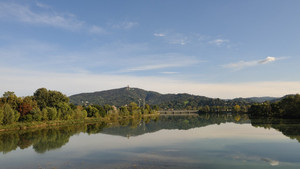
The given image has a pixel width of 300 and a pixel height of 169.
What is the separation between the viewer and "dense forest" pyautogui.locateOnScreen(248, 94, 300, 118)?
216ft

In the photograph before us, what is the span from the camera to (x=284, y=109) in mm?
71188

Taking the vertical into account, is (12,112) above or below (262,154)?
above

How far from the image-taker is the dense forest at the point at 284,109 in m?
65.8

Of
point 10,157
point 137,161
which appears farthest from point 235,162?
point 10,157

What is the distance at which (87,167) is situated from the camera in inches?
650

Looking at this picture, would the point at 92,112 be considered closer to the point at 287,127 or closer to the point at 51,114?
the point at 51,114

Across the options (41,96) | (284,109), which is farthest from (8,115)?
(284,109)

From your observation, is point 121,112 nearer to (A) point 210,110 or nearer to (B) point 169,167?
(B) point 169,167

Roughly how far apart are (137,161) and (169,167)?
3.27m

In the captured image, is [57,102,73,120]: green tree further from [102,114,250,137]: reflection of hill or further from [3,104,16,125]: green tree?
[102,114,250,137]: reflection of hill

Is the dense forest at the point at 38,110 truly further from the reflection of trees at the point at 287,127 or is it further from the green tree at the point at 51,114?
the reflection of trees at the point at 287,127

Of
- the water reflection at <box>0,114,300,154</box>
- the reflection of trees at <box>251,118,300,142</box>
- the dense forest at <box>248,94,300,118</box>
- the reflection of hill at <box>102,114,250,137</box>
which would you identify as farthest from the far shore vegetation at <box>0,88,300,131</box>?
the reflection of trees at <box>251,118,300,142</box>

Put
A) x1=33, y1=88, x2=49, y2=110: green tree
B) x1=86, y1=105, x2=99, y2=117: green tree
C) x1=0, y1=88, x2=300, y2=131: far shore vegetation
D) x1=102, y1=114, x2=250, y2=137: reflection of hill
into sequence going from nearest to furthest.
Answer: x1=102, y1=114, x2=250, y2=137: reflection of hill → x1=0, y1=88, x2=300, y2=131: far shore vegetation → x1=33, y1=88, x2=49, y2=110: green tree → x1=86, y1=105, x2=99, y2=117: green tree

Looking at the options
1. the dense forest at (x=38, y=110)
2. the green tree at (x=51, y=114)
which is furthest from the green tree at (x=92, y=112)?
the green tree at (x=51, y=114)
